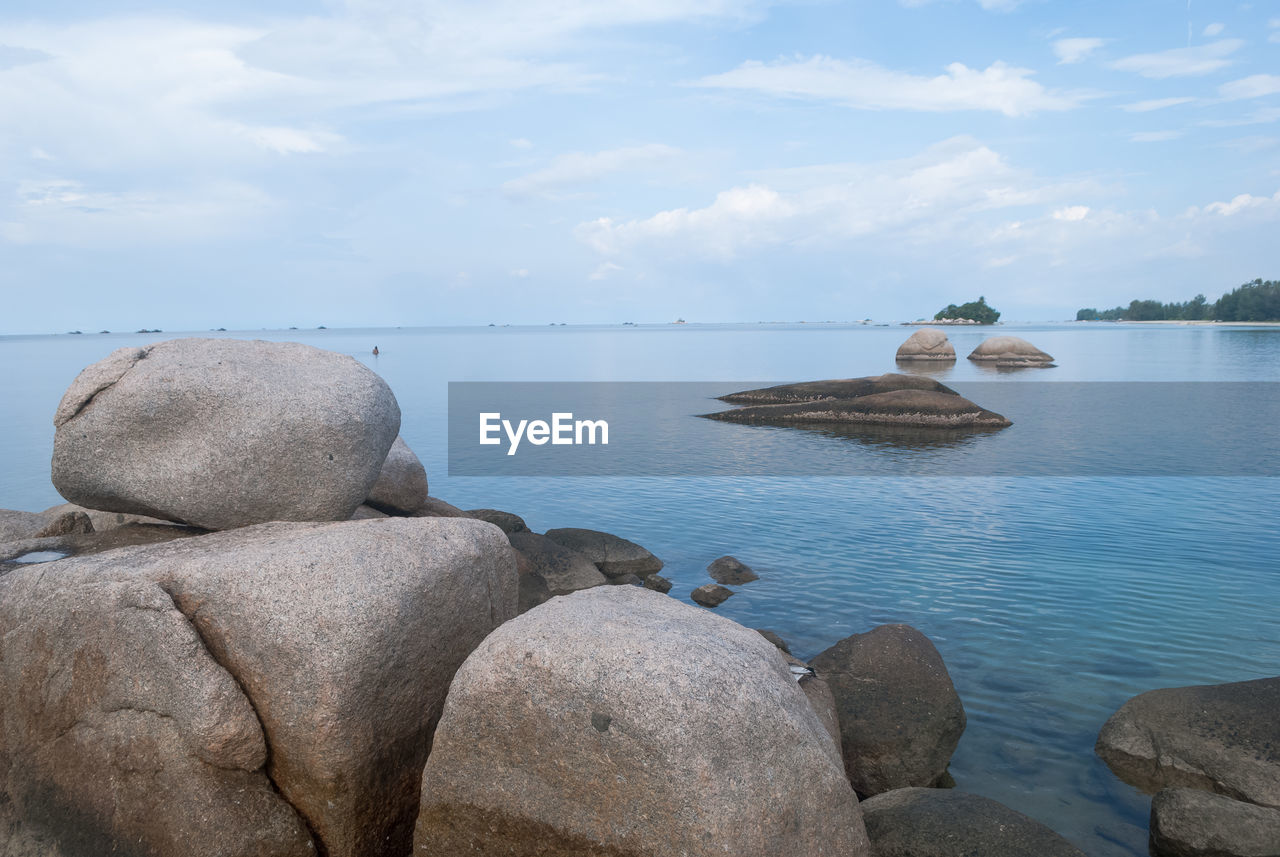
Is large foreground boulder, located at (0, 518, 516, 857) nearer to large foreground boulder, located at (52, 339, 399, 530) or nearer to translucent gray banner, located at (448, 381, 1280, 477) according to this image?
large foreground boulder, located at (52, 339, 399, 530)

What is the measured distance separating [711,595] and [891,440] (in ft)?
80.7

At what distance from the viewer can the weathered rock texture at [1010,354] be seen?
94688mm

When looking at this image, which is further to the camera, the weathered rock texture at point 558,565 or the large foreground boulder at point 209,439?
the weathered rock texture at point 558,565

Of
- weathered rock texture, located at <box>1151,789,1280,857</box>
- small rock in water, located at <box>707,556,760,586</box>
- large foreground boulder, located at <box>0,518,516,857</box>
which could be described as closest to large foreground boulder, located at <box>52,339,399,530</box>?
large foreground boulder, located at <box>0,518,516,857</box>

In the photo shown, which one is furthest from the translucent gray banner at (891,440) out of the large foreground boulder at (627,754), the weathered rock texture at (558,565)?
the large foreground boulder at (627,754)

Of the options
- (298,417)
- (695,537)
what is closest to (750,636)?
(298,417)

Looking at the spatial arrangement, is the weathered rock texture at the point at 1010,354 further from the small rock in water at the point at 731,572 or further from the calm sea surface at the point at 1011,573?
the small rock in water at the point at 731,572

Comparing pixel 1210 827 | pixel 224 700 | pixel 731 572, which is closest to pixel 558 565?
pixel 731 572

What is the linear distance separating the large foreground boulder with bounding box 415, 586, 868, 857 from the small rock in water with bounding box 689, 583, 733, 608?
9.82m

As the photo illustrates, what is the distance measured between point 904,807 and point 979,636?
718 cm

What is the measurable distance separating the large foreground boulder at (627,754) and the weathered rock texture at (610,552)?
11.9m

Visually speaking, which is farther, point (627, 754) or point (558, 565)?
point (558, 565)

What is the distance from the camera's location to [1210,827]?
8.15 meters

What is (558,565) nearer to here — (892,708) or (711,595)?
(711,595)
